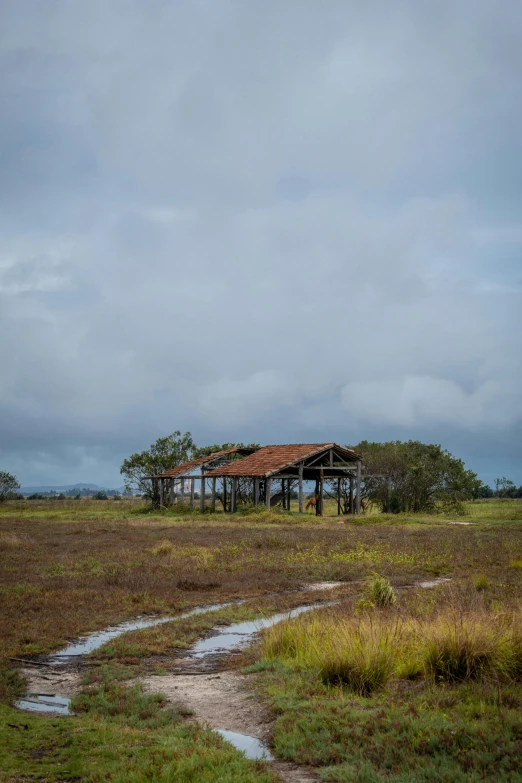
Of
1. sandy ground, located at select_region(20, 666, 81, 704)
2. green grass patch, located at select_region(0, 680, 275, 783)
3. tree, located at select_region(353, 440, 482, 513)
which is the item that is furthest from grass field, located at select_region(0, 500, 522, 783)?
tree, located at select_region(353, 440, 482, 513)

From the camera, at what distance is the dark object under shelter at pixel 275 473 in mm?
42281

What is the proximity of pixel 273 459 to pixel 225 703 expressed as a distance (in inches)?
1402

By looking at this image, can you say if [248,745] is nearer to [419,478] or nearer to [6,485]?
[419,478]

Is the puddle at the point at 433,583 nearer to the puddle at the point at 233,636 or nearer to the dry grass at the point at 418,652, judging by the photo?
the puddle at the point at 233,636

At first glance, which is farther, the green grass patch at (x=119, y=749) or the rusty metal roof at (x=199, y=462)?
the rusty metal roof at (x=199, y=462)

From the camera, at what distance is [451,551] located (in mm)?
22344

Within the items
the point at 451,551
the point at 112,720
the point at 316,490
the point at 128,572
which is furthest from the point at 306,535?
the point at 112,720

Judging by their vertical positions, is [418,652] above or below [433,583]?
above

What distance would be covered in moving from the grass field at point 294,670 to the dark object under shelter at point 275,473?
70.1 ft

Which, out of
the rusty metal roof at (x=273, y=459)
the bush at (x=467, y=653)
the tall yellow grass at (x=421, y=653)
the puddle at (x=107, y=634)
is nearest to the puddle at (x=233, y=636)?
the puddle at (x=107, y=634)

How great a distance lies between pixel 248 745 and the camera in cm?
677

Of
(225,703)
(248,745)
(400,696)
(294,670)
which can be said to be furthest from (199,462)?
(248,745)

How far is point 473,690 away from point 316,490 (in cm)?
3978

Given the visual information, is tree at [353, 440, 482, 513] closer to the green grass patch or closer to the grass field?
the grass field
